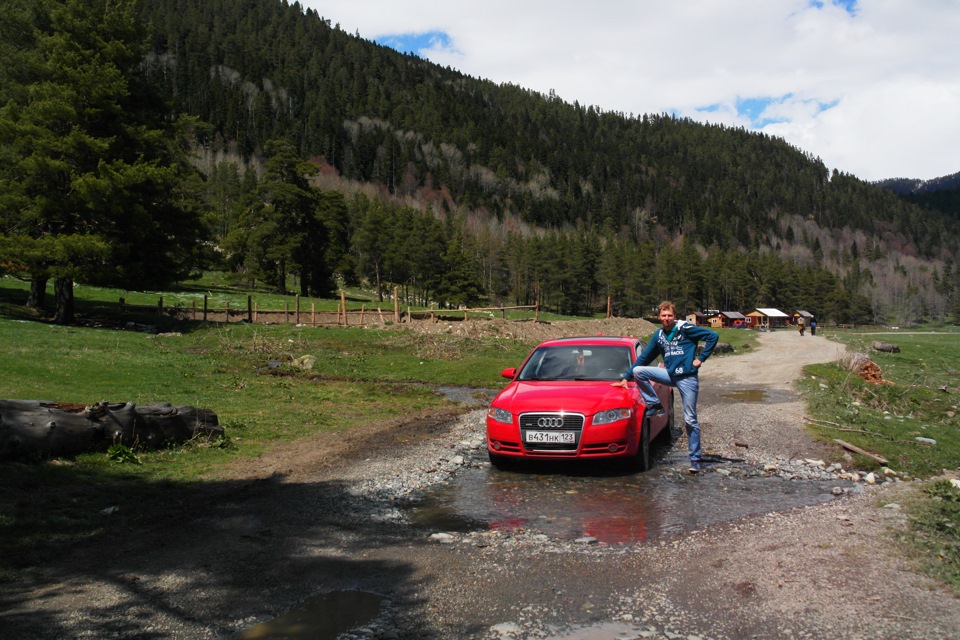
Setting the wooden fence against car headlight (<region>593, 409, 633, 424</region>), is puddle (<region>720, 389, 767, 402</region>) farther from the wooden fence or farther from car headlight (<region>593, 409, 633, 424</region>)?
the wooden fence

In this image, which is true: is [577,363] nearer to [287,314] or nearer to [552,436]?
[552,436]

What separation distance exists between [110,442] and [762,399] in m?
Answer: 15.1

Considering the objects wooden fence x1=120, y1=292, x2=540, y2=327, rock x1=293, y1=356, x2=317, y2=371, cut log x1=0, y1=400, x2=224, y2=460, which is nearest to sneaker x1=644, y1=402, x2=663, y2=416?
cut log x1=0, y1=400, x2=224, y2=460

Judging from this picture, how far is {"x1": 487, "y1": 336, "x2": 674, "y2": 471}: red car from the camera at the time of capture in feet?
26.2

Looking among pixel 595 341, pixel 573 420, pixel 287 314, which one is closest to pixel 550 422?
pixel 573 420

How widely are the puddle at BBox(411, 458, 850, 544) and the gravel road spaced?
0.94 ft

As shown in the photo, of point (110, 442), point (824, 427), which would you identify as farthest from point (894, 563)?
point (110, 442)

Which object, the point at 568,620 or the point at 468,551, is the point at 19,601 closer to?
the point at 468,551

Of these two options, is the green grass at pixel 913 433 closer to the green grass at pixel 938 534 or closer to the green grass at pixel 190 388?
the green grass at pixel 938 534

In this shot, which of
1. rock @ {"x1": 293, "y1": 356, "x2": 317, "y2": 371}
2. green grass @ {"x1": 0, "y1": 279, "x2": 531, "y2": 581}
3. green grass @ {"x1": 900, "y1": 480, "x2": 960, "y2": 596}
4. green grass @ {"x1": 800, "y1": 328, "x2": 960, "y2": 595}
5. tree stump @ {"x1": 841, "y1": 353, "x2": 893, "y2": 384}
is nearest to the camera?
green grass @ {"x1": 900, "y1": 480, "x2": 960, "y2": 596}

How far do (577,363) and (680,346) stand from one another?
5.07 ft

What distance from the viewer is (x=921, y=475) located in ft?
28.2

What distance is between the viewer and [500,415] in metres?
8.45

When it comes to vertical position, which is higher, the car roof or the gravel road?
the car roof
